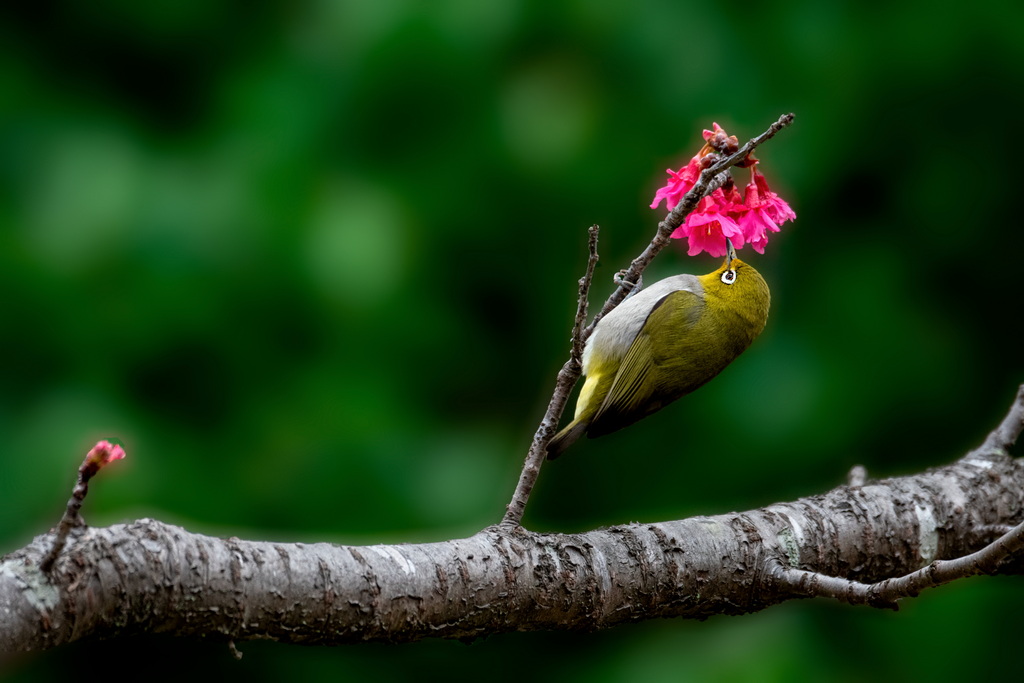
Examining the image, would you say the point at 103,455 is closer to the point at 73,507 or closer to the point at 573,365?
the point at 73,507

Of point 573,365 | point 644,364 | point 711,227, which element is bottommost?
point 573,365

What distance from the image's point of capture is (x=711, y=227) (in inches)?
68.6

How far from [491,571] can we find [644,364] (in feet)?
2.74

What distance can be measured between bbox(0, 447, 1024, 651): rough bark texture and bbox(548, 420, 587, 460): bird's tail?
33 centimetres

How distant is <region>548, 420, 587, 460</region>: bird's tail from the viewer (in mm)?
2027

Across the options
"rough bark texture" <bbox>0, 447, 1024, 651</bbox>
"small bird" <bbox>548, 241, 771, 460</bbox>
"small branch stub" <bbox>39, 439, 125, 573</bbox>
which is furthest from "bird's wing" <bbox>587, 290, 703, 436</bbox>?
"small branch stub" <bbox>39, 439, 125, 573</bbox>

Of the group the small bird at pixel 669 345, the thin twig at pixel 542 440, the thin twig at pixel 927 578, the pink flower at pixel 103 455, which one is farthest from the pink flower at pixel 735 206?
the pink flower at pixel 103 455

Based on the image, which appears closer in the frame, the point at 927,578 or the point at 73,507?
the point at 73,507

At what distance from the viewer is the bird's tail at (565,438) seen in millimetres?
2027

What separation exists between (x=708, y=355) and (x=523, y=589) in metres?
0.88

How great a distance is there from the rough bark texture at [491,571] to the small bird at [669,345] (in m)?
0.35

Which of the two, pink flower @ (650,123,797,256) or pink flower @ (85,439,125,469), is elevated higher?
pink flower @ (650,123,797,256)

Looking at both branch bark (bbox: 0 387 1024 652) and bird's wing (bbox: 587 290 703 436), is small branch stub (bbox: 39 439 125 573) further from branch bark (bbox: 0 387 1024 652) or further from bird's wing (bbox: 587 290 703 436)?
bird's wing (bbox: 587 290 703 436)

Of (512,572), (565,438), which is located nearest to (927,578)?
(512,572)
